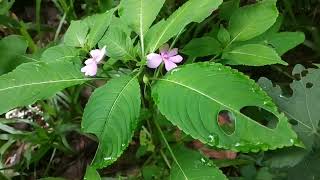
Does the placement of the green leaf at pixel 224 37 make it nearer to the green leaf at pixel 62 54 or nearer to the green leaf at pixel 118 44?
the green leaf at pixel 118 44

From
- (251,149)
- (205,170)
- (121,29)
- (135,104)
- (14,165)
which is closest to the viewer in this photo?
(251,149)

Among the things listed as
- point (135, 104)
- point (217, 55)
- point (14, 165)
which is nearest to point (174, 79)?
point (135, 104)

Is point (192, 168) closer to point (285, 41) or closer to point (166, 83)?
A: point (166, 83)

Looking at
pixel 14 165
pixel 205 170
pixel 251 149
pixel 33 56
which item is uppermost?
pixel 33 56

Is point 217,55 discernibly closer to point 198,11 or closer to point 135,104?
point 198,11

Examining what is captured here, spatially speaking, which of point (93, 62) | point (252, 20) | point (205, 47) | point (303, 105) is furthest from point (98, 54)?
point (303, 105)

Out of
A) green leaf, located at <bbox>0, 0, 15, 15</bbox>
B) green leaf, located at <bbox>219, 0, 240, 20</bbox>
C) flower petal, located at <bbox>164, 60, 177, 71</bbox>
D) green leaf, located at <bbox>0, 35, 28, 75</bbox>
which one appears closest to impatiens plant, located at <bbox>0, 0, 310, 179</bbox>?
flower petal, located at <bbox>164, 60, 177, 71</bbox>
